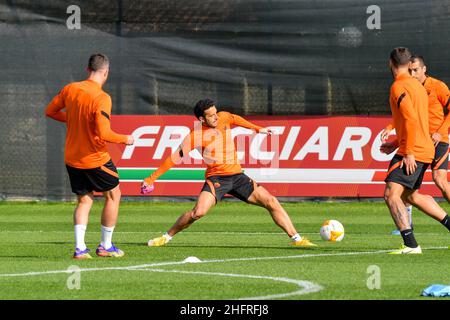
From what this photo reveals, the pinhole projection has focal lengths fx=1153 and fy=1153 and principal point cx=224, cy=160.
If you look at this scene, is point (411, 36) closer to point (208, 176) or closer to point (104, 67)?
point (208, 176)

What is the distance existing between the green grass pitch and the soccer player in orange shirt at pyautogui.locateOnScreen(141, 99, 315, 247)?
35cm

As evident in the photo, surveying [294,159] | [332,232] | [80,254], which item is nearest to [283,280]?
[80,254]

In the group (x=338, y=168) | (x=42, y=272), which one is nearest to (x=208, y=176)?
(x=42, y=272)

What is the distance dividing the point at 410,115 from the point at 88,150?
139 inches

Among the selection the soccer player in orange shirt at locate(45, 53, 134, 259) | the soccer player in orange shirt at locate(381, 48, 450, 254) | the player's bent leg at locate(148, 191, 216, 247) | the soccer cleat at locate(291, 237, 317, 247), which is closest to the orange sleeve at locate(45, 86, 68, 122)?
the soccer player in orange shirt at locate(45, 53, 134, 259)

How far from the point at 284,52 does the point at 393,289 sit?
1344 centimetres

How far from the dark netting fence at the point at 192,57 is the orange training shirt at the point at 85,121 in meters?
9.78

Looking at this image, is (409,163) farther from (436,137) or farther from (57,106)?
(57,106)

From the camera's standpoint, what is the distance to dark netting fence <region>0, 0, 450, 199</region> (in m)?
22.3

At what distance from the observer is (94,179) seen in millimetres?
12688

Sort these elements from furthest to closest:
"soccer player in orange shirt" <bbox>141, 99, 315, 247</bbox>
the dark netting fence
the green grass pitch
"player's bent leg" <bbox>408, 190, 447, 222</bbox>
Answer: the dark netting fence
"soccer player in orange shirt" <bbox>141, 99, 315, 247</bbox>
"player's bent leg" <bbox>408, 190, 447, 222</bbox>
the green grass pitch

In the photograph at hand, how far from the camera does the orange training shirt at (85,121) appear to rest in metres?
12.5

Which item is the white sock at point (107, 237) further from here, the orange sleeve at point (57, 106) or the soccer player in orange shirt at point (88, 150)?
the orange sleeve at point (57, 106)

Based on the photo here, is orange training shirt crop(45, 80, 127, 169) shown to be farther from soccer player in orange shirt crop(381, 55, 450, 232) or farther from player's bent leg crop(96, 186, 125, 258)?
soccer player in orange shirt crop(381, 55, 450, 232)
